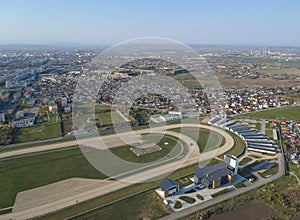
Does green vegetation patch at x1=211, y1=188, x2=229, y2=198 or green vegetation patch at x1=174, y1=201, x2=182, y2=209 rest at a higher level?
green vegetation patch at x1=211, y1=188, x2=229, y2=198

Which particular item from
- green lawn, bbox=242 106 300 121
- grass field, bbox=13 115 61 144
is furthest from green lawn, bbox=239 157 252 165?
grass field, bbox=13 115 61 144

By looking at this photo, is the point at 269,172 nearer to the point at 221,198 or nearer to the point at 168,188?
the point at 221,198

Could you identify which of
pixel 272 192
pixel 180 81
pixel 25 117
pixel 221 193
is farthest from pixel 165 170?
pixel 180 81

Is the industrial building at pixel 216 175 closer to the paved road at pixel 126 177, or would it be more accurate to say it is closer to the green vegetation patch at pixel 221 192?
the green vegetation patch at pixel 221 192

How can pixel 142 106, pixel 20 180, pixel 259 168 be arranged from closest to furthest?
pixel 20 180 → pixel 259 168 → pixel 142 106

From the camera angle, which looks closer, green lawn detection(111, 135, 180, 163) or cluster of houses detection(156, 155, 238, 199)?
cluster of houses detection(156, 155, 238, 199)

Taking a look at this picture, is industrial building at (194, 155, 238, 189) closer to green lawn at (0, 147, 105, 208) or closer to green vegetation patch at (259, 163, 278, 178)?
green vegetation patch at (259, 163, 278, 178)

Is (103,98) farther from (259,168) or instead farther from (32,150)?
(259,168)
